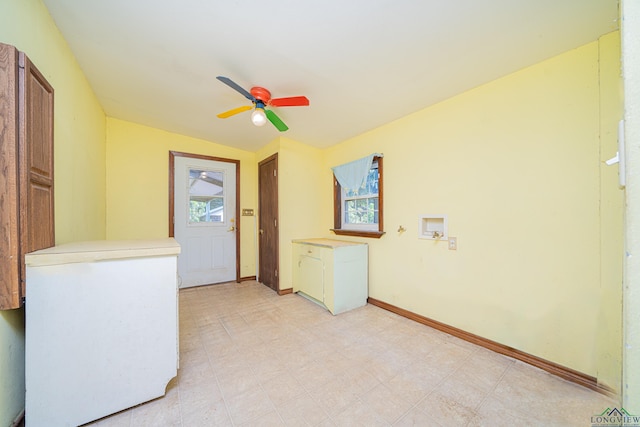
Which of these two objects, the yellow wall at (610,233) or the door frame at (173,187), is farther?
the door frame at (173,187)

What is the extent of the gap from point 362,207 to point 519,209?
1.67 m

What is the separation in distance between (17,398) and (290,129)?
9.61ft

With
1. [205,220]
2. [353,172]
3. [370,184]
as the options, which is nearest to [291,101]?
[353,172]

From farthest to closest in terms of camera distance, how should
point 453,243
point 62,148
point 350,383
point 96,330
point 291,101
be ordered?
1. point 453,243
2. point 291,101
3. point 62,148
4. point 350,383
5. point 96,330

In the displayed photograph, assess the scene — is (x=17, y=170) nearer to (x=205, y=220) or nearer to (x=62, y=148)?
(x=62, y=148)

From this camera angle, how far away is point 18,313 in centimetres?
117

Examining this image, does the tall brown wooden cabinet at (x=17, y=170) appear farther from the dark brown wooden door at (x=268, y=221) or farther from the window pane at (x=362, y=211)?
the window pane at (x=362, y=211)

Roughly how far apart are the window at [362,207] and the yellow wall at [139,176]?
7.34 ft

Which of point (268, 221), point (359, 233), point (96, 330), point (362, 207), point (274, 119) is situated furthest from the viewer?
point (268, 221)

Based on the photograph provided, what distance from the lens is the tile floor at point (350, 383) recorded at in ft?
4.16

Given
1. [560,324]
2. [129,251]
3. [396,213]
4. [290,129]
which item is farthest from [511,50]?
[129,251]

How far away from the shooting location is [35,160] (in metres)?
1.24

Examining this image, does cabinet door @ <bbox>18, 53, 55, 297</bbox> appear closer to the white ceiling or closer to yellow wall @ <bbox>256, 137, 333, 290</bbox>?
the white ceiling

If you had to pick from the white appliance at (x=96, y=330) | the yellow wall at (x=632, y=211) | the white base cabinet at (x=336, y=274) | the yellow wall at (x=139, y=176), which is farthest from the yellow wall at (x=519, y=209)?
the yellow wall at (x=139, y=176)
